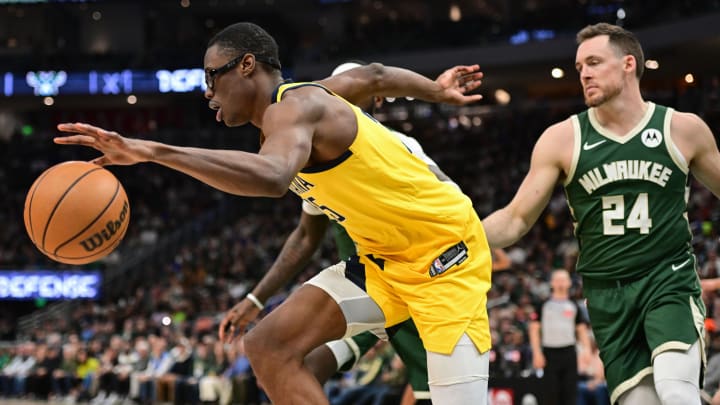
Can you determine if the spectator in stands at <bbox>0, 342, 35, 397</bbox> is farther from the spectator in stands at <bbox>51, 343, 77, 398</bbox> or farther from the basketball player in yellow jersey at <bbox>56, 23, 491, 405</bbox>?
the basketball player in yellow jersey at <bbox>56, 23, 491, 405</bbox>

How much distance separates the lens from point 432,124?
82.3ft

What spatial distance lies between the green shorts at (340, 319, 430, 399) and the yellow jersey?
18.7 inches

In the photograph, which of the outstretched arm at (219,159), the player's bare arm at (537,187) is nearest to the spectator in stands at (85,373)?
the player's bare arm at (537,187)

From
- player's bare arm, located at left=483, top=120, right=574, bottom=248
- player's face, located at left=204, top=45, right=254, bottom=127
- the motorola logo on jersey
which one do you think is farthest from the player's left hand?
player's face, located at left=204, top=45, right=254, bottom=127

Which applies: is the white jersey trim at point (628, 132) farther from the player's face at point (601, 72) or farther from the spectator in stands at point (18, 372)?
the spectator in stands at point (18, 372)

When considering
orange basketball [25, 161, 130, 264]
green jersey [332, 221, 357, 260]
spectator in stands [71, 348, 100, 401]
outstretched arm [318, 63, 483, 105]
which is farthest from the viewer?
spectator in stands [71, 348, 100, 401]

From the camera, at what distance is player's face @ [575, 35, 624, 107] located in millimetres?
4168

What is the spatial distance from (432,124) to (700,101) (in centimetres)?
1376

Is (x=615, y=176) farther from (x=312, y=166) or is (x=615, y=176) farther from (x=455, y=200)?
(x=312, y=166)

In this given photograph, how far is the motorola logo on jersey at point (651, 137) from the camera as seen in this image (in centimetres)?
409

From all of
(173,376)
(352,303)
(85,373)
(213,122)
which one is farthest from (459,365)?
(213,122)

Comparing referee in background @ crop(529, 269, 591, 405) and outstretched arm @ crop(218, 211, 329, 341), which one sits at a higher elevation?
outstretched arm @ crop(218, 211, 329, 341)

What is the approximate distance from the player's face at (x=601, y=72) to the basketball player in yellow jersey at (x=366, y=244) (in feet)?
2.61

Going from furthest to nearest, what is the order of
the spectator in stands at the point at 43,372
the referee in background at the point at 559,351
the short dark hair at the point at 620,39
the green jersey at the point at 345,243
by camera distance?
the spectator in stands at the point at 43,372
the referee in background at the point at 559,351
the green jersey at the point at 345,243
the short dark hair at the point at 620,39
